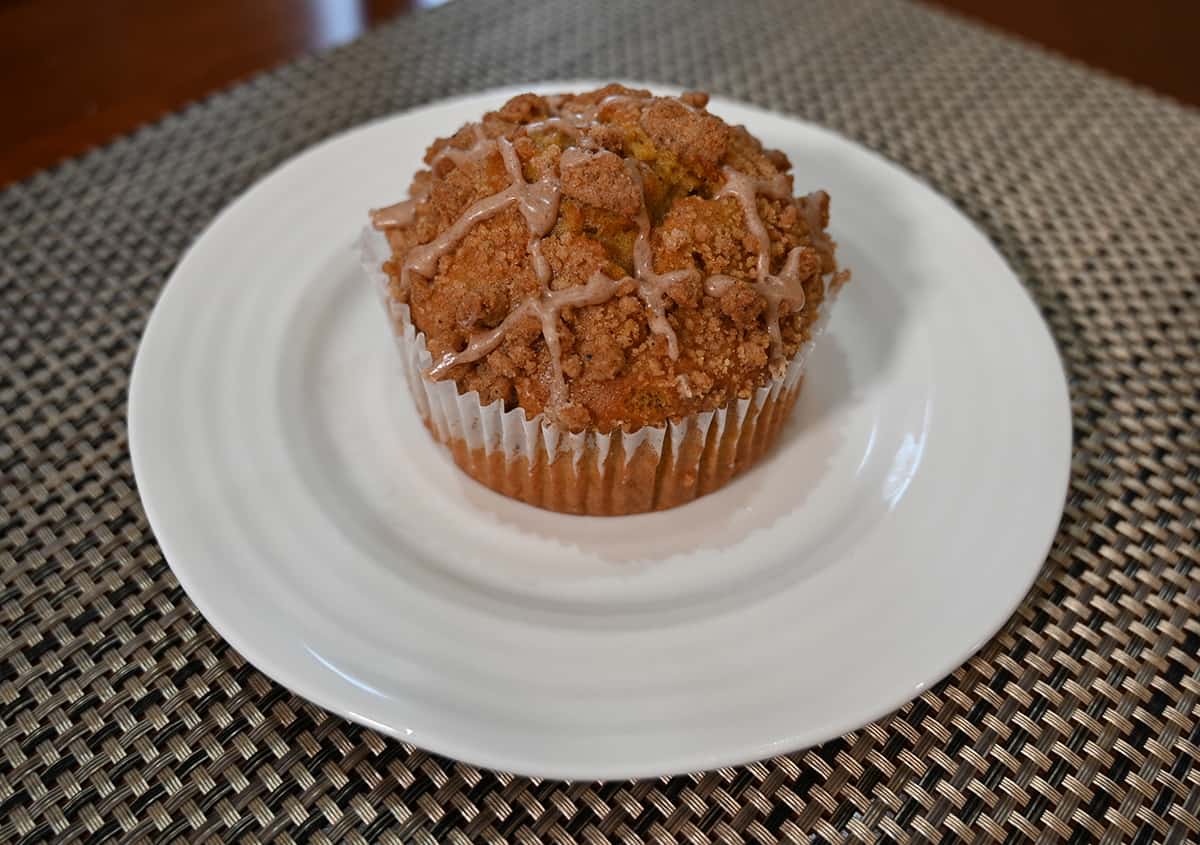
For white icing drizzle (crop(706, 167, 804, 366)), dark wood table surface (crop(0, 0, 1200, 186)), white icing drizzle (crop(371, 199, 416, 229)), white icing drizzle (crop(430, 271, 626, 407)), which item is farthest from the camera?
dark wood table surface (crop(0, 0, 1200, 186))

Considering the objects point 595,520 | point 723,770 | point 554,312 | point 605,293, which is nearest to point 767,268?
point 605,293

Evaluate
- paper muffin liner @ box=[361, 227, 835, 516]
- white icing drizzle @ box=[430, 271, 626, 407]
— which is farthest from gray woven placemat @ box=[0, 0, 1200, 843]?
white icing drizzle @ box=[430, 271, 626, 407]

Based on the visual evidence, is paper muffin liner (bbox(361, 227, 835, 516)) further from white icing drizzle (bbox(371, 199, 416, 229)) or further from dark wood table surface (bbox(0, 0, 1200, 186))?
dark wood table surface (bbox(0, 0, 1200, 186))

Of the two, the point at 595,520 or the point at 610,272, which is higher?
the point at 610,272

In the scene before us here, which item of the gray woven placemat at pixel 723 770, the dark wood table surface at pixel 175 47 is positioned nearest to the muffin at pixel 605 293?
the gray woven placemat at pixel 723 770

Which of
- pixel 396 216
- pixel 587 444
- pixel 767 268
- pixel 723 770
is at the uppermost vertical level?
pixel 396 216

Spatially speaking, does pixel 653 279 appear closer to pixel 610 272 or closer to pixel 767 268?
pixel 610 272

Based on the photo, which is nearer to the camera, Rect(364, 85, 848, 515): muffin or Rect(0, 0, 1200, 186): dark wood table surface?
Rect(364, 85, 848, 515): muffin

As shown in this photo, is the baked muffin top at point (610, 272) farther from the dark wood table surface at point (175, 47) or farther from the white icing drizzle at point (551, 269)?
the dark wood table surface at point (175, 47)
